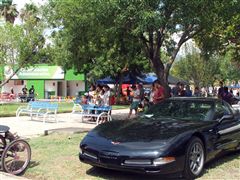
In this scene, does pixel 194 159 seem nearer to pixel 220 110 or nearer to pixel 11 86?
pixel 220 110

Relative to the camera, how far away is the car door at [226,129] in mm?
7336

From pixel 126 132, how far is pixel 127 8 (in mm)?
4565

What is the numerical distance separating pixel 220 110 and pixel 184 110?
2.43 feet

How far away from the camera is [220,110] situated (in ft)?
25.6

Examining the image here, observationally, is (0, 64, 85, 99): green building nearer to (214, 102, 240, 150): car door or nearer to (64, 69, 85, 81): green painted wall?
(64, 69, 85, 81): green painted wall

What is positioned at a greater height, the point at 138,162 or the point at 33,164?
the point at 138,162

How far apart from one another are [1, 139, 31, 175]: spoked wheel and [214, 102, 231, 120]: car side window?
3575 millimetres

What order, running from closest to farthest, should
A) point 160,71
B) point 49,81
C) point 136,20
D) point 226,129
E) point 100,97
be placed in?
point 226,129 → point 136,20 → point 160,71 → point 100,97 → point 49,81

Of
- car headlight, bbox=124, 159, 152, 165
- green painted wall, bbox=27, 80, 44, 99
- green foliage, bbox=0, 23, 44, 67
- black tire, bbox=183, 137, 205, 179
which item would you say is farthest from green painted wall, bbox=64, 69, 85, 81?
car headlight, bbox=124, 159, 152, 165

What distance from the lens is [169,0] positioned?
10602 mm

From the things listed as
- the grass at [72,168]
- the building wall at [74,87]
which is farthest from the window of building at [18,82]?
the grass at [72,168]

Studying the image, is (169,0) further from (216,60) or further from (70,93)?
(216,60)

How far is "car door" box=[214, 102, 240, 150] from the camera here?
289 inches

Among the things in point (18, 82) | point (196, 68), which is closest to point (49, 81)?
point (18, 82)
